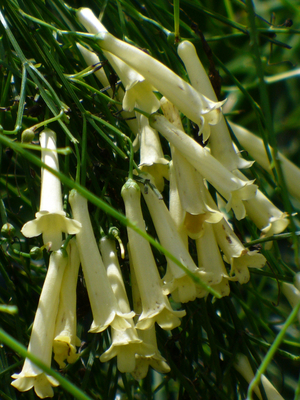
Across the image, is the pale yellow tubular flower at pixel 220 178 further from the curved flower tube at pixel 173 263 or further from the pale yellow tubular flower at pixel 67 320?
the pale yellow tubular flower at pixel 67 320

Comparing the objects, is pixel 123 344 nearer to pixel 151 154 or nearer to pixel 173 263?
pixel 173 263

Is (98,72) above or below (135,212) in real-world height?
above

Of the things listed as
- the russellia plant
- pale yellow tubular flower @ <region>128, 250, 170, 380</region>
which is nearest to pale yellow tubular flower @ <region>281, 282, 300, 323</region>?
the russellia plant

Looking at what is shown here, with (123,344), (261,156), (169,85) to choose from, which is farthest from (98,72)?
(123,344)

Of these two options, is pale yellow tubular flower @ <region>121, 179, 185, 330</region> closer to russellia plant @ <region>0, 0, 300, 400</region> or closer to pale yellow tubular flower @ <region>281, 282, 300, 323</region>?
russellia plant @ <region>0, 0, 300, 400</region>

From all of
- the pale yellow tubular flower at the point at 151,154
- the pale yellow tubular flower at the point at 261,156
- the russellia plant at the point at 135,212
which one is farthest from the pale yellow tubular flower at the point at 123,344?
the pale yellow tubular flower at the point at 261,156

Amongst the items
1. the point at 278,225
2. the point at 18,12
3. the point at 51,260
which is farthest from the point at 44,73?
the point at 278,225

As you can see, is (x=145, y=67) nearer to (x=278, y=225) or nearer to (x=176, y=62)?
(x=176, y=62)
